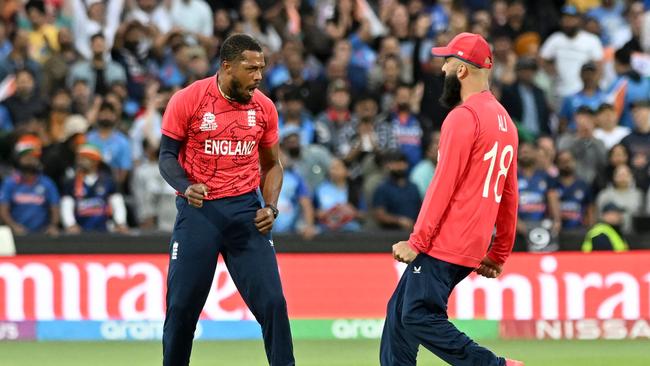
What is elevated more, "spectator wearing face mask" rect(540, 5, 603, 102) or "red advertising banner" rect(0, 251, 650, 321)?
"spectator wearing face mask" rect(540, 5, 603, 102)

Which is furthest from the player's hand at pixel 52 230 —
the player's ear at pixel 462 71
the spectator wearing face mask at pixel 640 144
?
the player's ear at pixel 462 71

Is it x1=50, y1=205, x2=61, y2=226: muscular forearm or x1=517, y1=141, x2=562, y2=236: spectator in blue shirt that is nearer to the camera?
x1=50, y1=205, x2=61, y2=226: muscular forearm

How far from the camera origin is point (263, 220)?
329 inches

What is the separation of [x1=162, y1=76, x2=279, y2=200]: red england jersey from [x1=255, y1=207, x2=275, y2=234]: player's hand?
198 millimetres

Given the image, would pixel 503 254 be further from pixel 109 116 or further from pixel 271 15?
pixel 271 15

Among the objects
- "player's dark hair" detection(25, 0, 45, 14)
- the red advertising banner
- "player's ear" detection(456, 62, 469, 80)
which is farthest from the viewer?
"player's dark hair" detection(25, 0, 45, 14)

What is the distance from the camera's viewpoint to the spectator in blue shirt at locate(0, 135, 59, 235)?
14930 mm

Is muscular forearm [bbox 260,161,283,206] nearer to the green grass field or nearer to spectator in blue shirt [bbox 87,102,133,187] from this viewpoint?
the green grass field

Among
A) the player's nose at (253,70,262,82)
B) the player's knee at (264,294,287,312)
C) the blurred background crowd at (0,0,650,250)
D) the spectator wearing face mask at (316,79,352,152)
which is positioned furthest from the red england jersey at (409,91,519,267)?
the spectator wearing face mask at (316,79,352,152)

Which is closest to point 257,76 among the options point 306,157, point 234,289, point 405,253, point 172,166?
point 172,166

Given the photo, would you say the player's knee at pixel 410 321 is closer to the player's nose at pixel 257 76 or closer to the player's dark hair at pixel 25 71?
the player's nose at pixel 257 76

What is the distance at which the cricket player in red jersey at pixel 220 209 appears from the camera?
8.29 metres

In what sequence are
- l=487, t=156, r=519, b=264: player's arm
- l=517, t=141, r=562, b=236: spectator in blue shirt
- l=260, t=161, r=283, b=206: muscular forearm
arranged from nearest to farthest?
l=487, t=156, r=519, b=264: player's arm, l=260, t=161, r=283, b=206: muscular forearm, l=517, t=141, r=562, b=236: spectator in blue shirt

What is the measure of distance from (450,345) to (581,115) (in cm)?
919
